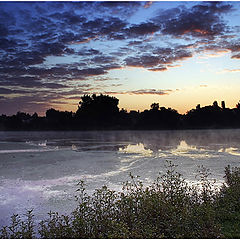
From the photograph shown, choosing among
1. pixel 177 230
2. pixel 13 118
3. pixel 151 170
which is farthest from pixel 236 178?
pixel 13 118

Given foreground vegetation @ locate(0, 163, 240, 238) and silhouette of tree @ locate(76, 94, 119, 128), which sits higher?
silhouette of tree @ locate(76, 94, 119, 128)

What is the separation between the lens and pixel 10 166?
19375 mm

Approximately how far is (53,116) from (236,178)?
115 metres

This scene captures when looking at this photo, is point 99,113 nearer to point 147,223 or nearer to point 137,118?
point 137,118

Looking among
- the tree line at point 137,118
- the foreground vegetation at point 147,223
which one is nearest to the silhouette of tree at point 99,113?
the tree line at point 137,118

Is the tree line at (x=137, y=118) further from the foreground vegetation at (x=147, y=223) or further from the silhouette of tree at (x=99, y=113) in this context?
the foreground vegetation at (x=147, y=223)

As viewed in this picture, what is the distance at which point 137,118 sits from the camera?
4587 inches

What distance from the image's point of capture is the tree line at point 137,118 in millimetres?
111062

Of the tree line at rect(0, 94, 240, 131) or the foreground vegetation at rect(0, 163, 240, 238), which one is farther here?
the tree line at rect(0, 94, 240, 131)

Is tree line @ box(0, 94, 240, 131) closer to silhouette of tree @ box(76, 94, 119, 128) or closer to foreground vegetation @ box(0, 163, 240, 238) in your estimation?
silhouette of tree @ box(76, 94, 119, 128)

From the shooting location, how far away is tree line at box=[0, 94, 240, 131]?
364 feet

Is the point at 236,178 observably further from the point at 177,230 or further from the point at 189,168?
the point at 189,168

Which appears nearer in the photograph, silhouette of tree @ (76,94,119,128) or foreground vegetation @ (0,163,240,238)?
foreground vegetation @ (0,163,240,238)

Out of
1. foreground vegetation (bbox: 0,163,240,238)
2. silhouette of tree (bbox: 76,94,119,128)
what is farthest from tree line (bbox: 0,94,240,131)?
foreground vegetation (bbox: 0,163,240,238)
